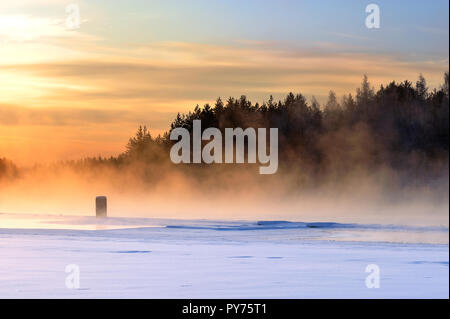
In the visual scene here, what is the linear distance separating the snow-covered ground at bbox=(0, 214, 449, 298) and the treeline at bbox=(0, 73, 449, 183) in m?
32.0

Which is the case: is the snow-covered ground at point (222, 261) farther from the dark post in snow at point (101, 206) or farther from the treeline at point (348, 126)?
the treeline at point (348, 126)

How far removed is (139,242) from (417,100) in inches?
2268

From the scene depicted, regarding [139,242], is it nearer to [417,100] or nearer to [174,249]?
[174,249]

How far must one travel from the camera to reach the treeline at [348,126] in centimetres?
6762

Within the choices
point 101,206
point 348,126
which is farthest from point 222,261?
point 348,126

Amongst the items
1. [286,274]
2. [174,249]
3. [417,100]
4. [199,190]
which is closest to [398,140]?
[417,100]

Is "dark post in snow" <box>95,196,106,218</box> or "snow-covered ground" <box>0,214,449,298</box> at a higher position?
"snow-covered ground" <box>0,214,449,298</box>

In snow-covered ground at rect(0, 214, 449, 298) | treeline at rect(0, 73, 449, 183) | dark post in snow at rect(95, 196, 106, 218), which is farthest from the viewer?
treeline at rect(0, 73, 449, 183)

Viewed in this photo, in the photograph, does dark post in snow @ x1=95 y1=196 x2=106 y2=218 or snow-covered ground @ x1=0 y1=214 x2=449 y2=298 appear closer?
snow-covered ground @ x1=0 y1=214 x2=449 y2=298

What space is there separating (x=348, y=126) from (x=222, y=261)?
65428 millimetres

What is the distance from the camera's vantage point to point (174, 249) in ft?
64.2

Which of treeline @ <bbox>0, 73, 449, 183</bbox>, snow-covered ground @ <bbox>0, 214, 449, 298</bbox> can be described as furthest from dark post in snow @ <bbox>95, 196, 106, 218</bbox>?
treeline @ <bbox>0, 73, 449, 183</bbox>

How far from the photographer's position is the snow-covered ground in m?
12.6

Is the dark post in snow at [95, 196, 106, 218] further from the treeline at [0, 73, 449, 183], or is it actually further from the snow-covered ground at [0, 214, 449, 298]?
the treeline at [0, 73, 449, 183]
